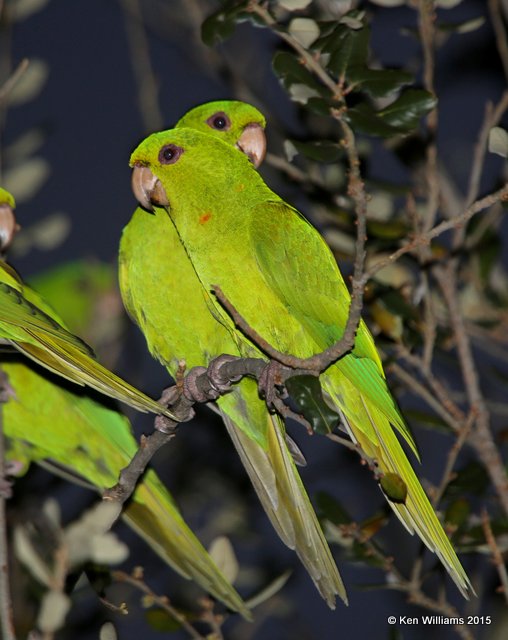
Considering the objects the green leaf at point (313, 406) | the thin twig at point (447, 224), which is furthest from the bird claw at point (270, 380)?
the thin twig at point (447, 224)

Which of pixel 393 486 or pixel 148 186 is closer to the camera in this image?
pixel 393 486

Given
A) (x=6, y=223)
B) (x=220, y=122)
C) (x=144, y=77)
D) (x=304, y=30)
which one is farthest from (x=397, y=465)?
(x=144, y=77)

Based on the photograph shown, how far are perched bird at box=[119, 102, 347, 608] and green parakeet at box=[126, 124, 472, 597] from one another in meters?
0.06

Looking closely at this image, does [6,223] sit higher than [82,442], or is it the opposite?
[6,223]

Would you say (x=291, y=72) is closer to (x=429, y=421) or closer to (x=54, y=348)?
(x=54, y=348)

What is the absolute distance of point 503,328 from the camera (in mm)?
1958

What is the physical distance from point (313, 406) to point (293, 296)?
282mm

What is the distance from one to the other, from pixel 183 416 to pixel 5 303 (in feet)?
1.30

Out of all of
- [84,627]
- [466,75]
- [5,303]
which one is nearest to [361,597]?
[84,627]

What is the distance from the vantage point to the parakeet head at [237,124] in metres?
1.84

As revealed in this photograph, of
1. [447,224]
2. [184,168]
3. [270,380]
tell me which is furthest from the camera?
[184,168]

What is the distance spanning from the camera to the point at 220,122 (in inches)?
74.8

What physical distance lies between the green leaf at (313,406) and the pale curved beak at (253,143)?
30.0 inches

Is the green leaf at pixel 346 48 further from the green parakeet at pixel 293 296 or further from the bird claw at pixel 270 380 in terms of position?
the bird claw at pixel 270 380
